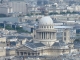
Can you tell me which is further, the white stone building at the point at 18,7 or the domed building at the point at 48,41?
the white stone building at the point at 18,7

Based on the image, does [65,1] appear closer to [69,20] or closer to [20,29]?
[69,20]

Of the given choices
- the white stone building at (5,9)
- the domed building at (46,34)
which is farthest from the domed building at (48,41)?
the white stone building at (5,9)

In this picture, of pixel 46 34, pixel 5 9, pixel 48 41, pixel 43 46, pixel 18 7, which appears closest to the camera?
pixel 43 46

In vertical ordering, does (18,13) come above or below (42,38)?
below

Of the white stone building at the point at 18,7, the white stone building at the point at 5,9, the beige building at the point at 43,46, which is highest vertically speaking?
the beige building at the point at 43,46

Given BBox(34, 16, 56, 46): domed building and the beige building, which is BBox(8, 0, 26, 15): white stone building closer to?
BBox(34, 16, 56, 46): domed building

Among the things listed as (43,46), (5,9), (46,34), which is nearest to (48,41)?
(46,34)

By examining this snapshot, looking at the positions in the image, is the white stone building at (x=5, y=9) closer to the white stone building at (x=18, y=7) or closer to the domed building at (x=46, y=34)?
the white stone building at (x=18, y=7)

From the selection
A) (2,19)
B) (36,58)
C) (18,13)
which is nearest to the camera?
(36,58)

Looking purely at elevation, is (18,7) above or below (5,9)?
below

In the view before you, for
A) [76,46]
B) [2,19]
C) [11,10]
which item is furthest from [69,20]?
[76,46]

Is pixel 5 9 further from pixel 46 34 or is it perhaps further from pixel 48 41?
pixel 48 41
